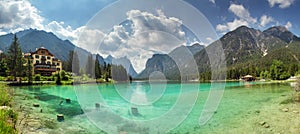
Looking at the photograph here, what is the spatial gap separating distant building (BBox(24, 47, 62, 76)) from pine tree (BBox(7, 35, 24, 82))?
13.3 m

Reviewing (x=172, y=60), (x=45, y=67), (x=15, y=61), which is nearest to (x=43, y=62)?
(x=45, y=67)

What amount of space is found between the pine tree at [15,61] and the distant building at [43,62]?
13318mm

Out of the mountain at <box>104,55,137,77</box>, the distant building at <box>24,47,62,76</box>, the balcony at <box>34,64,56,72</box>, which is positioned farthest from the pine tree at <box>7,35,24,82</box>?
the mountain at <box>104,55,137,77</box>

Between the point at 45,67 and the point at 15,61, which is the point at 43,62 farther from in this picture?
the point at 15,61

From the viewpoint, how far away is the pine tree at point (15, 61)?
52250 mm

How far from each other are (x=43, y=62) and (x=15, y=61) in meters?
20.7

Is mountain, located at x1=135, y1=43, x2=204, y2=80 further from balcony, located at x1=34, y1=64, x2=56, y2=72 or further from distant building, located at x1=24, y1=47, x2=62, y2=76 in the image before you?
balcony, located at x1=34, y1=64, x2=56, y2=72

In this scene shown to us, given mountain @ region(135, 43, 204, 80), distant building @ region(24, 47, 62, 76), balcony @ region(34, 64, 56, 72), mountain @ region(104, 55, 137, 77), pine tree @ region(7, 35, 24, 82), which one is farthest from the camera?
distant building @ region(24, 47, 62, 76)

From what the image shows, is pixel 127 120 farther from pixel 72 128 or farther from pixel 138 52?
pixel 138 52

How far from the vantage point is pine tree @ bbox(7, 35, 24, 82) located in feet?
171

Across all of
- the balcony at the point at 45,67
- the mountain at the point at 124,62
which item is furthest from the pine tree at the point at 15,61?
the mountain at the point at 124,62

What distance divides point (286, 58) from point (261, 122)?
190m

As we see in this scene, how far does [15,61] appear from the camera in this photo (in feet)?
175

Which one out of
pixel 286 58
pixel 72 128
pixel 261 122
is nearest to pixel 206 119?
pixel 261 122
